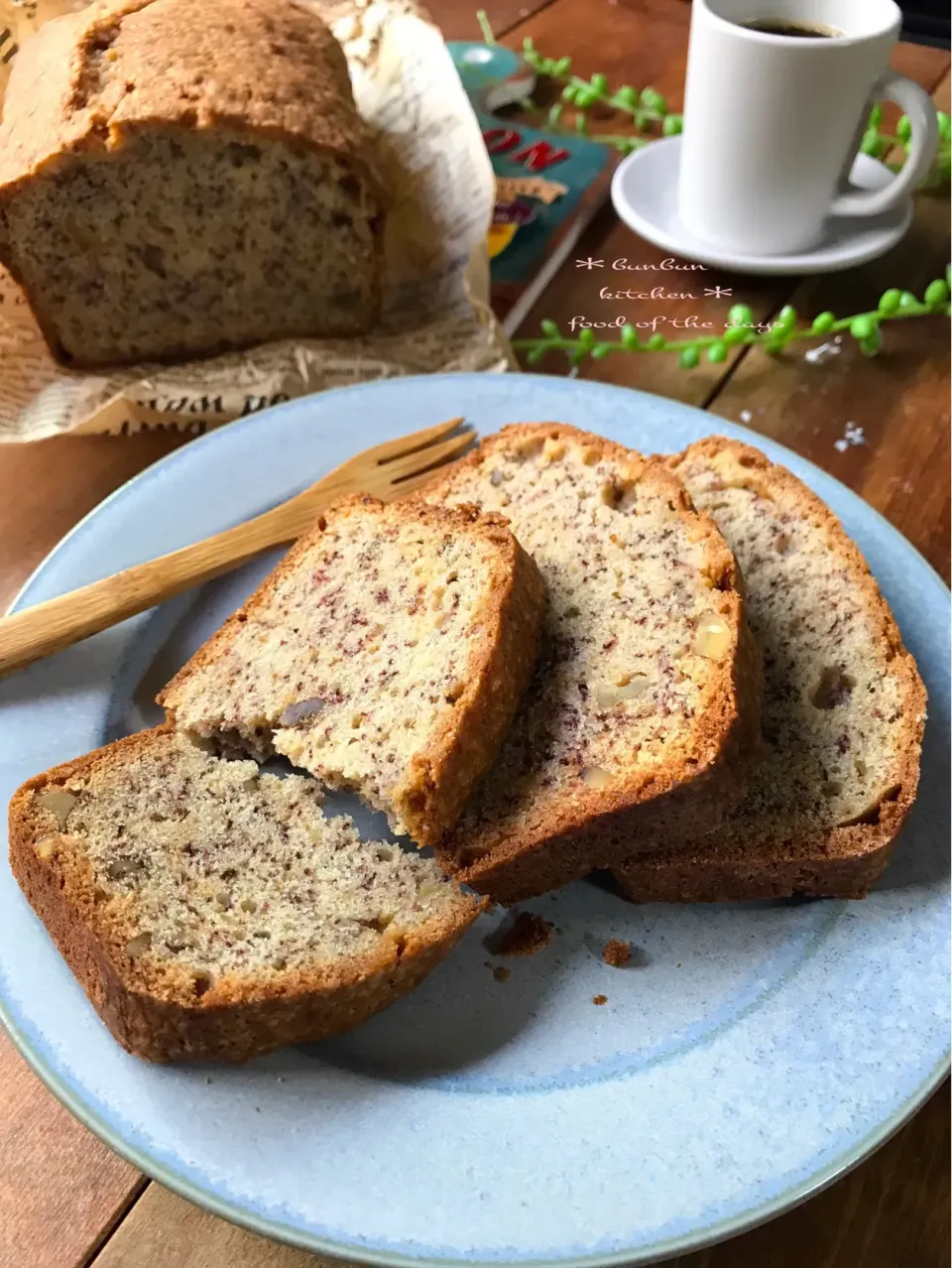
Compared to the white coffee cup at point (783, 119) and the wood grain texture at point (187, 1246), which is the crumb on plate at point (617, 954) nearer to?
the wood grain texture at point (187, 1246)

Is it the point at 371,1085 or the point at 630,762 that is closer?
the point at 371,1085

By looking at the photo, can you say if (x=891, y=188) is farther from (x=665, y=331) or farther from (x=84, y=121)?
(x=84, y=121)

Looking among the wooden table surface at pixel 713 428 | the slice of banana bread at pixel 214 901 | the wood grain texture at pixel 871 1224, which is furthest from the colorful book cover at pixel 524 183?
the wood grain texture at pixel 871 1224

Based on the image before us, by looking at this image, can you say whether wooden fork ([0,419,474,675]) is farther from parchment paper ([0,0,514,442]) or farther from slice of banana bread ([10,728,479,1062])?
parchment paper ([0,0,514,442])

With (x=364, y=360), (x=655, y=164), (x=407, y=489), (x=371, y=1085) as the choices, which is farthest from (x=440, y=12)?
(x=371, y=1085)

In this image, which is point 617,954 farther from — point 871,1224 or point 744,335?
point 744,335

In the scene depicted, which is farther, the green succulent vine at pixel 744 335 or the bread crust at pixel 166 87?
the green succulent vine at pixel 744 335
